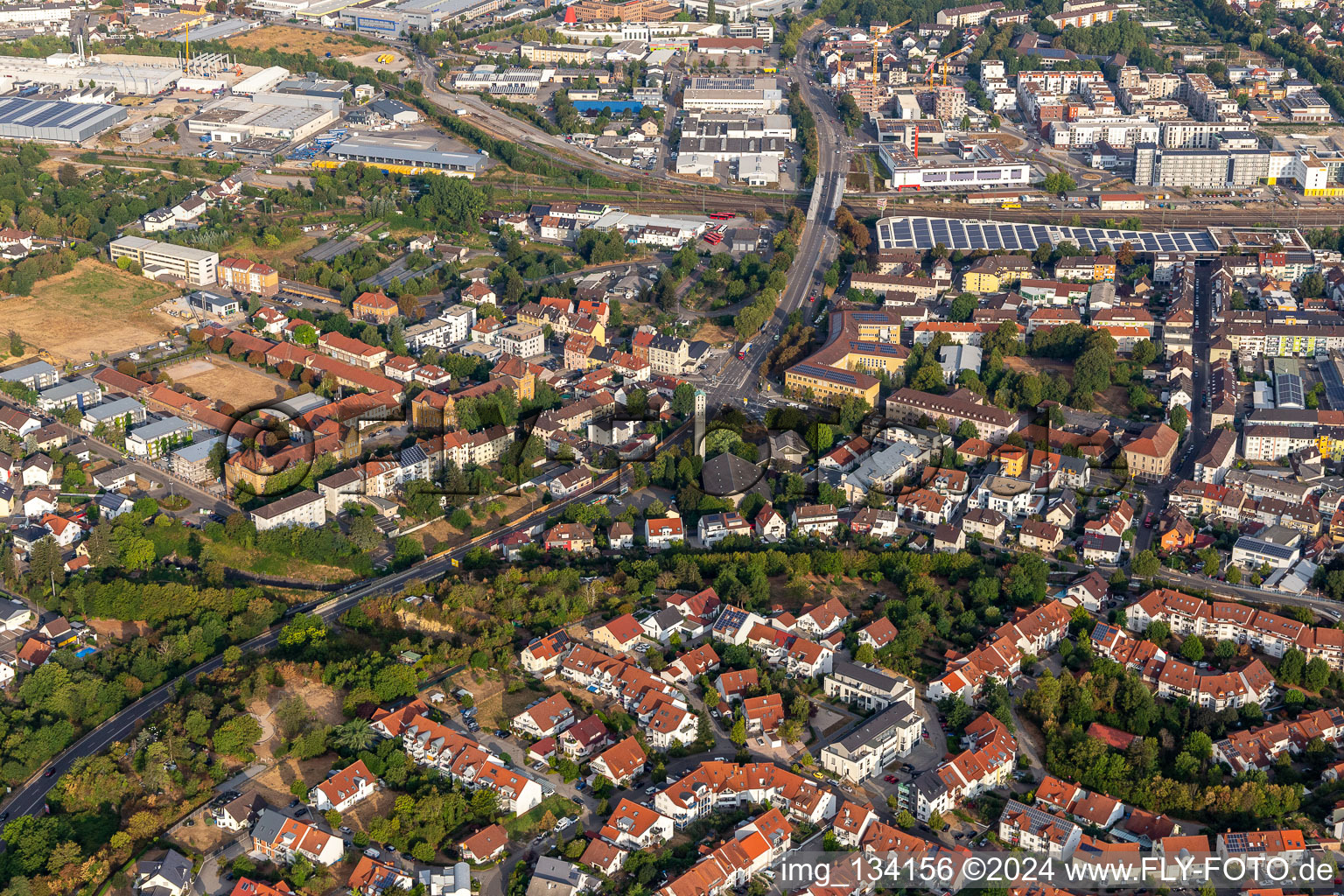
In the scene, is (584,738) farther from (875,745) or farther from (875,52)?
(875,52)

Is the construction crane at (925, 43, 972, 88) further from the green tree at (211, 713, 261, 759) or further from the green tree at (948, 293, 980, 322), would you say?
the green tree at (211, 713, 261, 759)

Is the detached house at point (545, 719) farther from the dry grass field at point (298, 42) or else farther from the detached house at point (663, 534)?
the dry grass field at point (298, 42)

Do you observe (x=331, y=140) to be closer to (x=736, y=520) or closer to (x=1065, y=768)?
(x=736, y=520)

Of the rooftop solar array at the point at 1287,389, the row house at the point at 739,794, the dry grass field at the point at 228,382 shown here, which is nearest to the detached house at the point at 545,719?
the row house at the point at 739,794

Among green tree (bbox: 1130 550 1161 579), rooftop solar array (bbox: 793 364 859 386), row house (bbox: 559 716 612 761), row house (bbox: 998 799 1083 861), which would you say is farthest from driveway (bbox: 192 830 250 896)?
rooftop solar array (bbox: 793 364 859 386)

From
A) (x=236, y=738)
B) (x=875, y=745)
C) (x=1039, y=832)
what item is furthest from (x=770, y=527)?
(x=236, y=738)

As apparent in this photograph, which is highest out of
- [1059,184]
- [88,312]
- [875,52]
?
[875,52]
